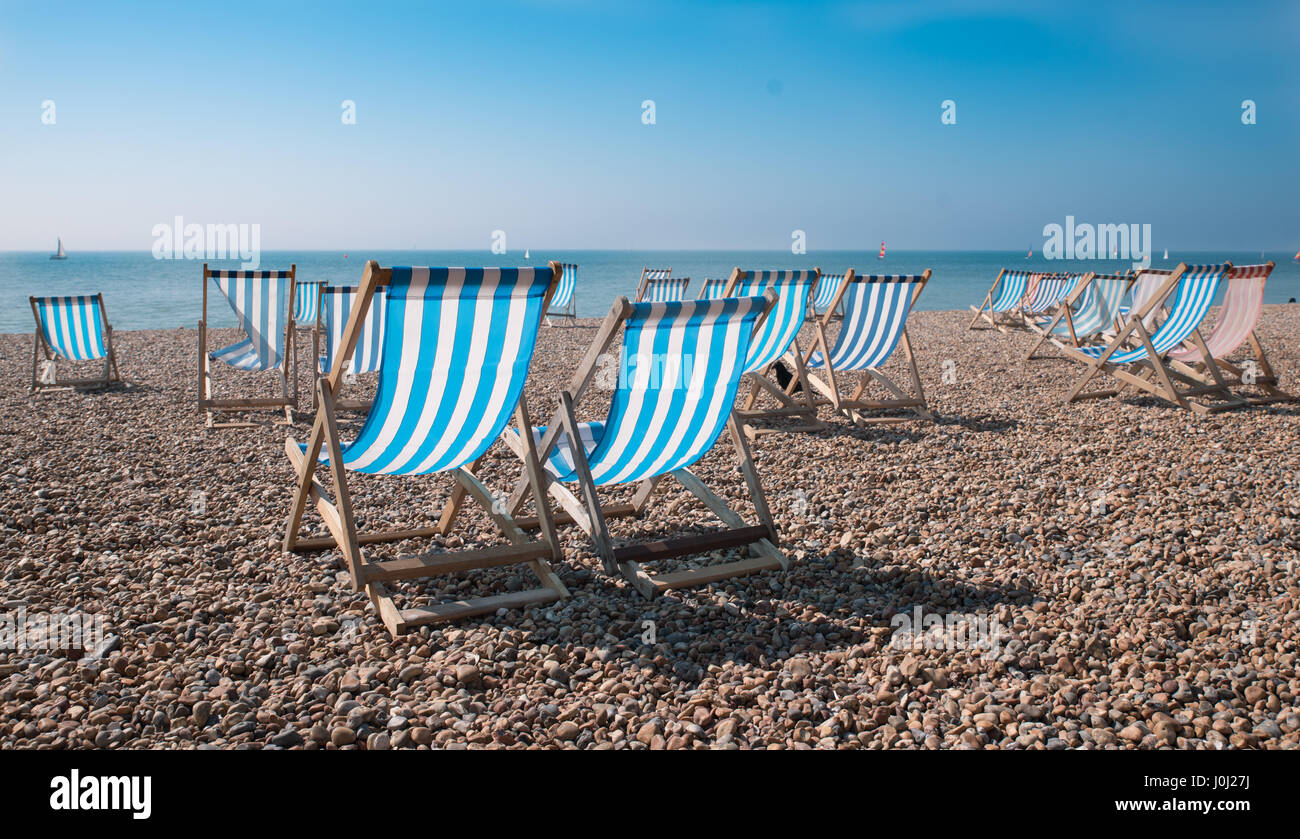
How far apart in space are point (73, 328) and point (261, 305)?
275 centimetres

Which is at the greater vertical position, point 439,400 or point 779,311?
point 779,311

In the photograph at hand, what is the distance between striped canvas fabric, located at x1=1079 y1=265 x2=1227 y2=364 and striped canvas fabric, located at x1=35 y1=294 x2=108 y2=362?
8.78 meters

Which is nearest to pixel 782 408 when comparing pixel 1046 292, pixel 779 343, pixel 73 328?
pixel 779 343

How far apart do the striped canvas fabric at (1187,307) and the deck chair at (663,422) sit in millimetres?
4595

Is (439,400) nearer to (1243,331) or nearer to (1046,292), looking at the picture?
(1243,331)

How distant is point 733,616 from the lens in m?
2.79

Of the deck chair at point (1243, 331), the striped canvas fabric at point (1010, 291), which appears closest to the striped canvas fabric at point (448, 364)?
the deck chair at point (1243, 331)

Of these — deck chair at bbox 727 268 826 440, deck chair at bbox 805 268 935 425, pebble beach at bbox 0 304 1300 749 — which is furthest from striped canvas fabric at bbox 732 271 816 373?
pebble beach at bbox 0 304 1300 749

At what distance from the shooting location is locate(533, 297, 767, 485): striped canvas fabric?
2842mm

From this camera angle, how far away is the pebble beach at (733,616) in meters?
2.10

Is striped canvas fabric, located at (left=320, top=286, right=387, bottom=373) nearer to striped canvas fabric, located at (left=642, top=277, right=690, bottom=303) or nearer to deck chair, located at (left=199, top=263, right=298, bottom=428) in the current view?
deck chair, located at (left=199, top=263, right=298, bottom=428)

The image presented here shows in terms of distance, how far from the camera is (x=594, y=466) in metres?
3.07

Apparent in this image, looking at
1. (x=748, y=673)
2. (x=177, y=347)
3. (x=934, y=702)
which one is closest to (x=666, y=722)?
(x=748, y=673)

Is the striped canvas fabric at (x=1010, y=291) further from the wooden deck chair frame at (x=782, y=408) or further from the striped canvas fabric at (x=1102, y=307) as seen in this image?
the wooden deck chair frame at (x=782, y=408)
